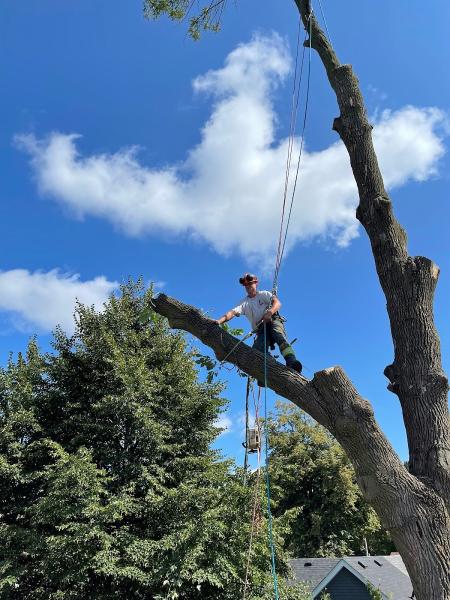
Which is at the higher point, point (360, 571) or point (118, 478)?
point (118, 478)

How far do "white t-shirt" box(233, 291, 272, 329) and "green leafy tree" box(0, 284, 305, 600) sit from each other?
5146 mm

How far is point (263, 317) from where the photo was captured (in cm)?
470

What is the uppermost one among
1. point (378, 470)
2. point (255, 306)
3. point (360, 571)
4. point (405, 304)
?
point (255, 306)

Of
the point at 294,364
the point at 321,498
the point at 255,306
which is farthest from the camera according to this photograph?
the point at 321,498

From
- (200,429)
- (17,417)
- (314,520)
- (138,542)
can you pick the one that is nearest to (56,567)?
(138,542)

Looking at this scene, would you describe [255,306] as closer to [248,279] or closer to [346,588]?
[248,279]

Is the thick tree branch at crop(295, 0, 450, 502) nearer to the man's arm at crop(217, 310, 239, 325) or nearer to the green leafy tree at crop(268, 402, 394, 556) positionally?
the man's arm at crop(217, 310, 239, 325)

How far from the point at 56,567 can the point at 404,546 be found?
9993mm

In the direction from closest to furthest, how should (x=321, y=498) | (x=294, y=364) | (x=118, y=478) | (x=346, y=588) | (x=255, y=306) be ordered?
(x=294, y=364) < (x=255, y=306) < (x=118, y=478) < (x=346, y=588) < (x=321, y=498)

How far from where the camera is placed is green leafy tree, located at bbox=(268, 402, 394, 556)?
→ 94.6 feet

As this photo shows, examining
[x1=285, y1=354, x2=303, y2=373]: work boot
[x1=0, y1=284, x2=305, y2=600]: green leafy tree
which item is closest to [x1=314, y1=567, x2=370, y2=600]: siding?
[x1=0, y1=284, x2=305, y2=600]: green leafy tree

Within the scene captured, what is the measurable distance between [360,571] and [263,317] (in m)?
22.5

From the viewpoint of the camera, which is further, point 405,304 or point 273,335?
point 273,335

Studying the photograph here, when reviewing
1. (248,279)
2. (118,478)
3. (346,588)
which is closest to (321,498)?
(346,588)
